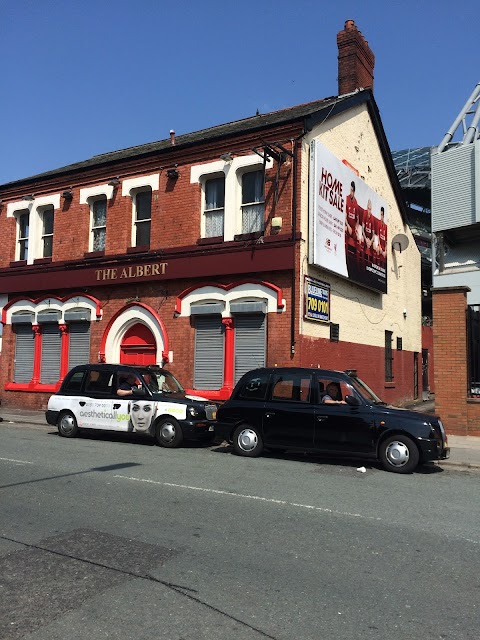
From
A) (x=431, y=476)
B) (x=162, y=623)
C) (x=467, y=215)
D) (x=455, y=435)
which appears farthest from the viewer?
(x=467, y=215)

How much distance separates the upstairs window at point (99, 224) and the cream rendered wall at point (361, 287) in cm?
740

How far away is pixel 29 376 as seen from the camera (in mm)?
20297

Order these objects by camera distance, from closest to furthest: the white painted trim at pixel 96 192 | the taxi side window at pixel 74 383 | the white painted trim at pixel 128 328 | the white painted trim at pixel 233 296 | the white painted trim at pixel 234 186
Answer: the taxi side window at pixel 74 383 < the white painted trim at pixel 233 296 < the white painted trim at pixel 234 186 < the white painted trim at pixel 128 328 < the white painted trim at pixel 96 192

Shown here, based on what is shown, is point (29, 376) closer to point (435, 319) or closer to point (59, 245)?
point (59, 245)

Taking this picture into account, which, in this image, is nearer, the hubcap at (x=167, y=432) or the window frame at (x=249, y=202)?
the hubcap at (x=167, y=432)

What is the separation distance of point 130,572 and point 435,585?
96.0 inches

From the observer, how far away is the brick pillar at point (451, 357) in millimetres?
13406

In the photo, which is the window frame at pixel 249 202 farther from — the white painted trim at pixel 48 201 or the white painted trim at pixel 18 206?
the white painted trim at pixel 18 206

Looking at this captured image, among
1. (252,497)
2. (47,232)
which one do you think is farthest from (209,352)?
(252,497)

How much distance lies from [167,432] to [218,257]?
595 centimetres

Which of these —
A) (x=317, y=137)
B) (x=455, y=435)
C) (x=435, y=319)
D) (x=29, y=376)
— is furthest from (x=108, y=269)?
(x=455, y=435)

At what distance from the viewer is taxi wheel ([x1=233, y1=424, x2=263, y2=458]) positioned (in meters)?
10.8

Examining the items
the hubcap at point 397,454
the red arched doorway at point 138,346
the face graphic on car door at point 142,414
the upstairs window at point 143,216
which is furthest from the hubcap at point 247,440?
the upstairs window at point 143,216

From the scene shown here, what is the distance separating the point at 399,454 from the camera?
9430 millimetres
